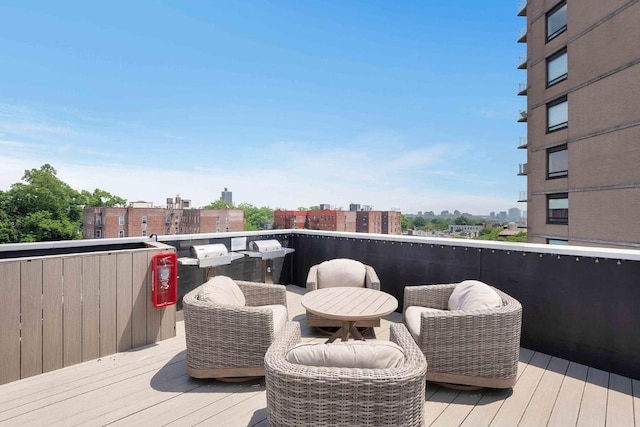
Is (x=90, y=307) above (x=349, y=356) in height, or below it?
below

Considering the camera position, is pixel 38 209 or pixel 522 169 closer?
pixel 522 169

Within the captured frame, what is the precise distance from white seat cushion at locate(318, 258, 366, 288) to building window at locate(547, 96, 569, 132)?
642 inches

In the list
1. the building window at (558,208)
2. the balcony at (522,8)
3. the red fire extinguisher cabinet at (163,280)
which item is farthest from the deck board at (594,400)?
the balcony at (522,8)

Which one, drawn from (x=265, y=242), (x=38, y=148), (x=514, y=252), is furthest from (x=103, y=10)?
(x=38, y=148)

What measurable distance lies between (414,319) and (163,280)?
2.32 meters

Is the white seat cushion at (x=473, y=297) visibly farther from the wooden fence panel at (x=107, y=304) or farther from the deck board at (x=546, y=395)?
the wooden fence panel at (x=107, y=304)

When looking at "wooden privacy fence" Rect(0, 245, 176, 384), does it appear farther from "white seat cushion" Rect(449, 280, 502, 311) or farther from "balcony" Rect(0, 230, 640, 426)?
"white seat cushion" Rect(449, 280, 502, 311)

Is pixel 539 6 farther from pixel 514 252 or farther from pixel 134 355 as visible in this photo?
pixel 134 355

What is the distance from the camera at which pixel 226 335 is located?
7.43 ft

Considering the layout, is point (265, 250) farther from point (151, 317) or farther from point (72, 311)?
point (72, 311)

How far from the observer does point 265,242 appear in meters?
4.86

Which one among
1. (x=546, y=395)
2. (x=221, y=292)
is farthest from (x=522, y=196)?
(x=221, y=292)

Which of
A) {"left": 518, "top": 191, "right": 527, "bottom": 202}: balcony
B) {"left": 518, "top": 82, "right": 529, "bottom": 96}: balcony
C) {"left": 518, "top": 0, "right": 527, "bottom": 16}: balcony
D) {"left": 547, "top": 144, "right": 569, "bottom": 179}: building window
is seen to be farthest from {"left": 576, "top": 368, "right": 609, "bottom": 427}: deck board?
{"left": 518, "top": 0, "right": 527, "bottom": 16}: balcony

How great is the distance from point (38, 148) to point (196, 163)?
17128 millimetres
